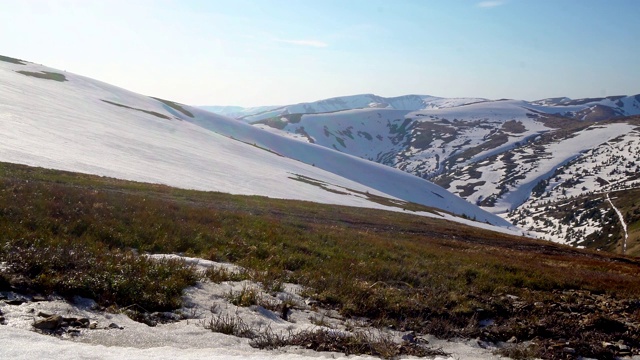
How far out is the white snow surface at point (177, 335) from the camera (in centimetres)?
623

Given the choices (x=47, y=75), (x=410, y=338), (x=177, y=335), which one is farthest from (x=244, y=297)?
(x=47, y=75)

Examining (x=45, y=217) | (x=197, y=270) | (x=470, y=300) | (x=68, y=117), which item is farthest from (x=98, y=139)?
(x=470, y=300)

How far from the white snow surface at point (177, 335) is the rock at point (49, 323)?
0.39ft

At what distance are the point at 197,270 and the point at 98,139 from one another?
4963 cm

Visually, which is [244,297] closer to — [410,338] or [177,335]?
[177,335]

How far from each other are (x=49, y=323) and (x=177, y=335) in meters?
2.01

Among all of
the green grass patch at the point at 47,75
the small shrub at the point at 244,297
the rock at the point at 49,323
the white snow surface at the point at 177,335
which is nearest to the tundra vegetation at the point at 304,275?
the small shrub at the point at 244,297

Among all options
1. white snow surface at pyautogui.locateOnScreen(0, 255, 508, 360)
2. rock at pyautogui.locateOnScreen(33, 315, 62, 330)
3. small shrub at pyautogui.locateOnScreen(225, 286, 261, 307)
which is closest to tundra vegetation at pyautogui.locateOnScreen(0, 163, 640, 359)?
small shrub at pyautogui.locateOnScreen(225, 286, 261, 307)

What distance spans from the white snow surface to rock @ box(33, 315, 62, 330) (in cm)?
12

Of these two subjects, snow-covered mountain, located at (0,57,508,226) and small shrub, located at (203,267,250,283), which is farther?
snow-covered mountain, located at (0,57,508,226)

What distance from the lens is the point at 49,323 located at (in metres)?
6.86

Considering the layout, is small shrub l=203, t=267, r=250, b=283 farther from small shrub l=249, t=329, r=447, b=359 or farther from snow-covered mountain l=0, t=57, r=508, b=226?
snow-covered mountain l=0, t=57, r=508, b=226

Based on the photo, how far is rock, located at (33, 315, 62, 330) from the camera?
6793mm

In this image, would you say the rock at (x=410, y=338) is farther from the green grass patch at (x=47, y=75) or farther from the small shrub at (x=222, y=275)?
the green grass patch at (x=47, y=75)
